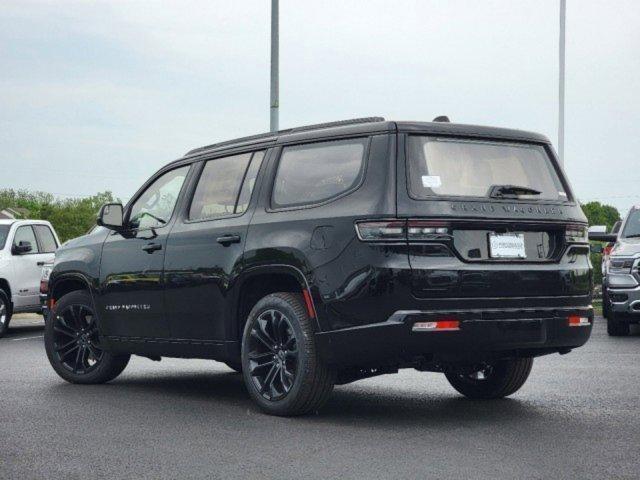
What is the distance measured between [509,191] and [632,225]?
409 inches

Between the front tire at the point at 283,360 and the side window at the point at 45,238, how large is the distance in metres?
12.6

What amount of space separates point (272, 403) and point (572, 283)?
218cm

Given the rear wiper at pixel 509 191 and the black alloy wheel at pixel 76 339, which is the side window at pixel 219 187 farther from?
the rear wiper at pixel 509 191

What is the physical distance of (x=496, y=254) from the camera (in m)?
7.12

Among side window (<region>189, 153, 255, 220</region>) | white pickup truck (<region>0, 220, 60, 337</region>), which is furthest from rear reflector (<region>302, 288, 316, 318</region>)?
white pickup truck (<region>0, 220, 60, 337</region>)

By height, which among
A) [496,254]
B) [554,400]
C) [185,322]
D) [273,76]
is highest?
[273,76]

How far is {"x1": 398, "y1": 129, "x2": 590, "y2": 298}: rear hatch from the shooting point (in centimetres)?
690

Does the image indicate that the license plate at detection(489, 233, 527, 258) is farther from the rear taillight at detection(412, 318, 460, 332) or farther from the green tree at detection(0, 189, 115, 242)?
the green tree at detection(0, 189, 115, 242)

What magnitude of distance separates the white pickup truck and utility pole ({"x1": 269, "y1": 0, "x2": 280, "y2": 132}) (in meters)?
4.55

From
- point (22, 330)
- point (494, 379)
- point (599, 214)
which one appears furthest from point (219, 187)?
point (599, 214)

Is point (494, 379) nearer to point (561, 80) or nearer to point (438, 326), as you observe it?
point (438, 326)

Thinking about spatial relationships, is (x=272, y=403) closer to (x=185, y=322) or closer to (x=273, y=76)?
(x=185, y=322)

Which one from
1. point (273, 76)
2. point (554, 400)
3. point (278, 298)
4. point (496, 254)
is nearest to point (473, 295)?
point (496, 254)

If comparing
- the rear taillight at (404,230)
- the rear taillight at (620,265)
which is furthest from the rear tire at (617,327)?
the rear taillight at (404,230)
